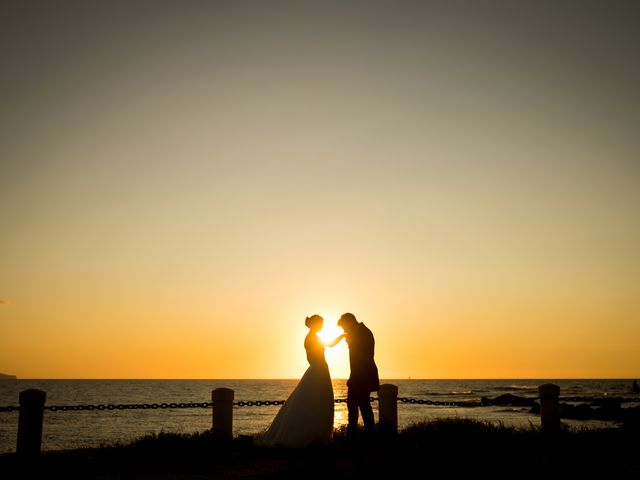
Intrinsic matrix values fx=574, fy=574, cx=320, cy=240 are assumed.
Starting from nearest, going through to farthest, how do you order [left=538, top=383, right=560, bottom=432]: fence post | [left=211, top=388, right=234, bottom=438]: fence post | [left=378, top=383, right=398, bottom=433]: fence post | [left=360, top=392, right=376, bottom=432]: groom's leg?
[left=360, top=392, right=376, bottom=432]: groom's leg
[left=211, top=388, right=234, bottom=438]: fence post
[left=378, top=383, right=398, bottom=433]: fence post
[left=538, top=383, right=560, bottom=432]: fence post

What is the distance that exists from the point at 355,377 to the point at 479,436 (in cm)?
307

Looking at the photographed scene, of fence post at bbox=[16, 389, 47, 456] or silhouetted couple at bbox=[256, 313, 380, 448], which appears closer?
fence post at bbox=[16, 389, 47, 456]

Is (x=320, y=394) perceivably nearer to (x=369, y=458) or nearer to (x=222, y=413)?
(x=369, y=458)

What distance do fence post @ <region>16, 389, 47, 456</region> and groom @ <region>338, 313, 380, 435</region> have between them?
5733 millimetres

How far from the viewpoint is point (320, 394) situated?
36.4 feet

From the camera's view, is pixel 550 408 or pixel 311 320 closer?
pixel 311 320

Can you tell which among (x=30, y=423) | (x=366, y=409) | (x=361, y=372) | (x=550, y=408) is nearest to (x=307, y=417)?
(x=366, y=409)

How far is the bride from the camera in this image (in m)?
10.8

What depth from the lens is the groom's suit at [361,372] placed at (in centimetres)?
1141

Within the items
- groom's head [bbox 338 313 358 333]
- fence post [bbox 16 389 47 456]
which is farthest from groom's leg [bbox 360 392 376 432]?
fence post [bbox 16 389 47 456]

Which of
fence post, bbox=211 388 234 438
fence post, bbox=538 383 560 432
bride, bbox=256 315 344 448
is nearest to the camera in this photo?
bride, bbox=256 315 344 448

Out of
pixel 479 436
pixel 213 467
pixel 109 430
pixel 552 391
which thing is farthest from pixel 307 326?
pixel 109 430

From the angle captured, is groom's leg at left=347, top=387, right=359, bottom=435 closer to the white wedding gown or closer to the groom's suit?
the groom's suit

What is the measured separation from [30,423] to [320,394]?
17.7 ft
